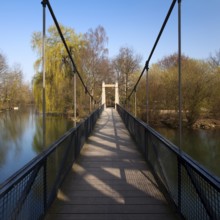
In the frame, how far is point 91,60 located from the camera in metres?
22.2

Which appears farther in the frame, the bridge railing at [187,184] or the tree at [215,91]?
the tree at [215,91]

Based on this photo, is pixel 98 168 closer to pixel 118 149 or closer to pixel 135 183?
pixel 135 183

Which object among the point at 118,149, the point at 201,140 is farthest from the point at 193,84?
the point at 118,149

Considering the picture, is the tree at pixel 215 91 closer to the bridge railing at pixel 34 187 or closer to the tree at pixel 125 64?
the tree at pixel 125 64

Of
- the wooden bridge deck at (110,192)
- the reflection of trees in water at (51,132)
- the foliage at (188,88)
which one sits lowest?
the reflection of trees in water at (51,132)

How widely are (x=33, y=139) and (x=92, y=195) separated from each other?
10.5 m

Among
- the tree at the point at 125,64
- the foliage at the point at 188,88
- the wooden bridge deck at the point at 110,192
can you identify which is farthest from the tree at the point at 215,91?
the wooden bridge deck at the point at 110,192

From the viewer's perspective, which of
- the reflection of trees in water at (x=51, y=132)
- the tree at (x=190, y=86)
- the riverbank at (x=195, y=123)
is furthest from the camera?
the riverbank at (x=195, y=123)

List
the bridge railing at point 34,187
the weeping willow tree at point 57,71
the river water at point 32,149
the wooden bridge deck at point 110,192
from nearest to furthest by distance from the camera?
the bridge railing at point 34,187, the wooden bridge deck at point 110,192, the river water at point 32,149, the weeping willow tree at point 57,71

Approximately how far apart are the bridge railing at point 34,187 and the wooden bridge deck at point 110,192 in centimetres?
15

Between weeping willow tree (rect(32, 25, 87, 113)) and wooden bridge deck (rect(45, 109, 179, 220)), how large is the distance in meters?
15.8

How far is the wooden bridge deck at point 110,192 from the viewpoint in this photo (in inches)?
91.2

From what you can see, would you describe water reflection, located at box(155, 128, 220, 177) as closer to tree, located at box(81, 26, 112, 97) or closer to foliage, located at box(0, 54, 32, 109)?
tree, located at box(81, 26, 112, 97)

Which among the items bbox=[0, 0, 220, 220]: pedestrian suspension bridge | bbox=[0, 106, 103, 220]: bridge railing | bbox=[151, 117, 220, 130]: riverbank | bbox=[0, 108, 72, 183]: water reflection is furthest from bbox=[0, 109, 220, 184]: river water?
bbox=[0, 106, 103, 220]: bridge railing
